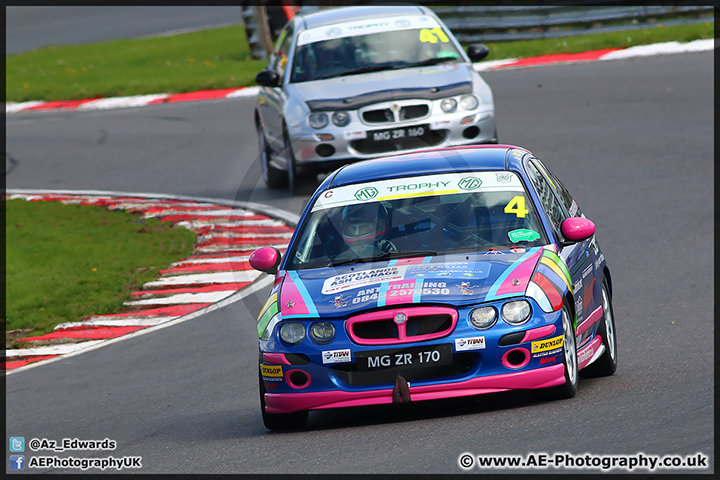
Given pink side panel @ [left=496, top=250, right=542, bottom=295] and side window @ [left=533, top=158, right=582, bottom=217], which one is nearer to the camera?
pink side panel @ [left=496, top=250, right=542, bottom=295]

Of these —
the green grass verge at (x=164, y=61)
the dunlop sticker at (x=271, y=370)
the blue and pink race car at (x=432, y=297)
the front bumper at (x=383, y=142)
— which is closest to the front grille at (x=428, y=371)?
the blue and pink race car at (x=432, y=297)

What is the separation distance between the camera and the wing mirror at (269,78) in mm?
14547

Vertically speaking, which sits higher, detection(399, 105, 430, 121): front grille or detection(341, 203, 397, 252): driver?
detection(341, 203, 397, 252): driver

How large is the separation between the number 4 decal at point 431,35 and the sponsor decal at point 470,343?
8.53 meters

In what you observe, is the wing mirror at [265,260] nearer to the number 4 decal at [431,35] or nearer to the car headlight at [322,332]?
the car headlight at [322,332]

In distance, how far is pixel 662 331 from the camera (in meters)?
8.61

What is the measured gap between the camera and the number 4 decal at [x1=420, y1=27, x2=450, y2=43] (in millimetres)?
14445

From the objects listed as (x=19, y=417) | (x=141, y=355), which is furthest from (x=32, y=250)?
(x=19, y=417)

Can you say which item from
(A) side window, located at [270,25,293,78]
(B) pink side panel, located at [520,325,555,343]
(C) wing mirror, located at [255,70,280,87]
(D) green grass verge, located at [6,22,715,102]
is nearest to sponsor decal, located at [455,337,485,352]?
(B) pink side panel, located at [520,325,555,343]

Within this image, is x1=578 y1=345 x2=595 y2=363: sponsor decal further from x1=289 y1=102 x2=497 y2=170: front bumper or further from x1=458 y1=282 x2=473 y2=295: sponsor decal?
x1=289 y1=102 x2=497 y2=170: front bumper

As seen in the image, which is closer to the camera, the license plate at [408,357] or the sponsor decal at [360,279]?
the license plate at [408,357]

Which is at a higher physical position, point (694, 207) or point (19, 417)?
point (19, 417)

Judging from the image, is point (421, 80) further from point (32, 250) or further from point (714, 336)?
point (714, 336)

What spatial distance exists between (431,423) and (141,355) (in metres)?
4.01
